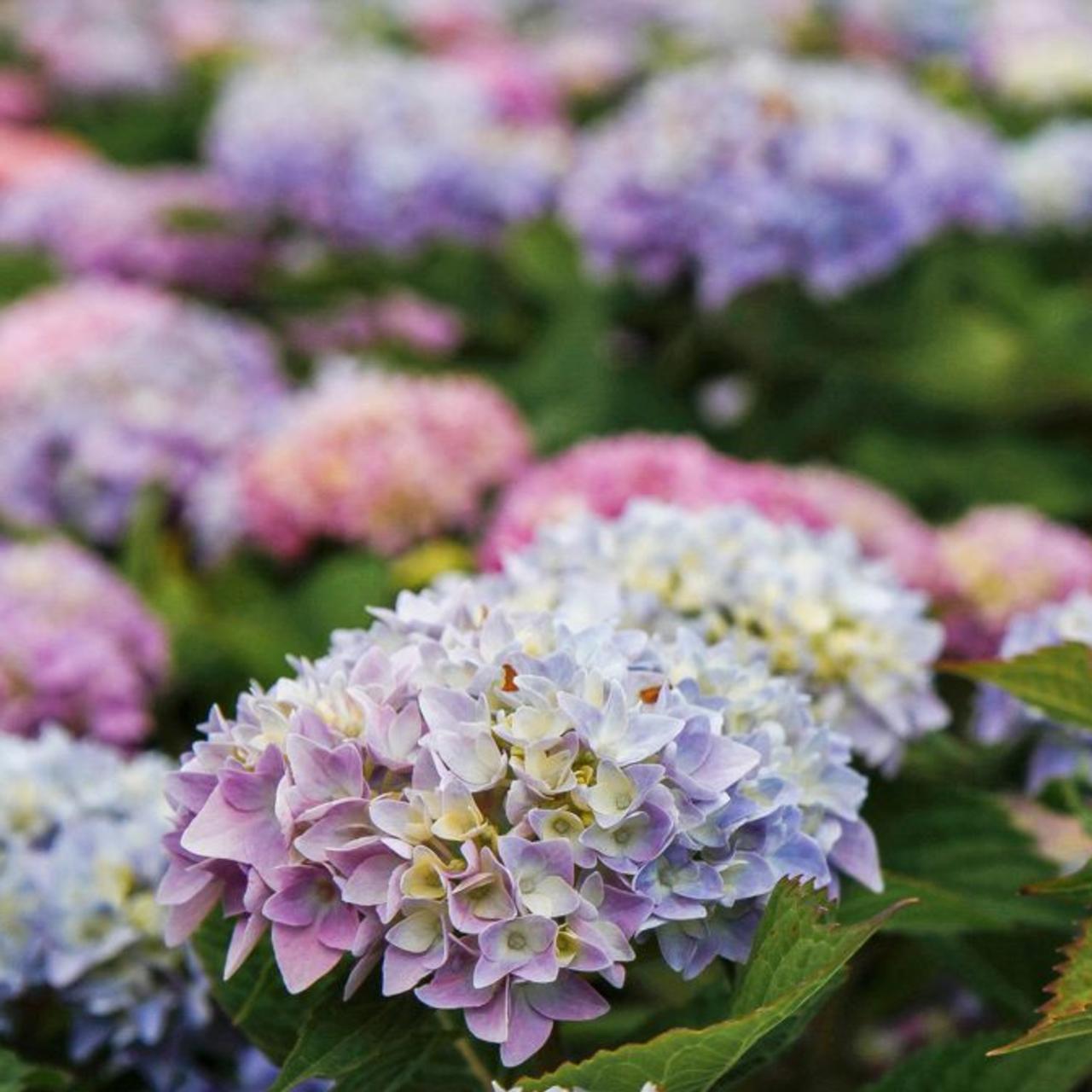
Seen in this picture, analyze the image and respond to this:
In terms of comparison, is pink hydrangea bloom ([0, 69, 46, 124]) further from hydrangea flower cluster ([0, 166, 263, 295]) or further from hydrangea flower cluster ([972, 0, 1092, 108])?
hydrangea flower cluster ([972, 0, 1092, 108])

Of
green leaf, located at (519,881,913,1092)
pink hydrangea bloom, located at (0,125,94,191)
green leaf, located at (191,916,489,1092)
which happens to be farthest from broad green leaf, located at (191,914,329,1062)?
pink hydrangea bloom, located at (0,125,94,191)

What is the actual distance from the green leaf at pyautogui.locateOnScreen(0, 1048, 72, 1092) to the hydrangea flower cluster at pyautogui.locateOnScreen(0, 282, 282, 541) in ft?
2.90

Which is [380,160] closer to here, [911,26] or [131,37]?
[131,37]

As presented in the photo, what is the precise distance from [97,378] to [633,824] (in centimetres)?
118

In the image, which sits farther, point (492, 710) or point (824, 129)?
point (824, 129)

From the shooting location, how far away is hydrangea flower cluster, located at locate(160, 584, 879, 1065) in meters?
0.65

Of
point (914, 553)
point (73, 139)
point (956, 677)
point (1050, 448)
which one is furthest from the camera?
point (73, 139)

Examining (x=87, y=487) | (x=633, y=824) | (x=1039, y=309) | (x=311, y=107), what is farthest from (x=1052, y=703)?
(x=311, y=107)

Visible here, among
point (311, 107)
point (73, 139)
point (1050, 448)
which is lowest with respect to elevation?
point (73, 139)

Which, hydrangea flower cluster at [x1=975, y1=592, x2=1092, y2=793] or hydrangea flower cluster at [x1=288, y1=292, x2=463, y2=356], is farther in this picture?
hydrangea flower cluster at [x1=288, y1=292, x2=463, y2=356]

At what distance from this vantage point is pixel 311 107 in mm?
2111

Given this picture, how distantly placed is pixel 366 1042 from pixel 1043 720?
46cm

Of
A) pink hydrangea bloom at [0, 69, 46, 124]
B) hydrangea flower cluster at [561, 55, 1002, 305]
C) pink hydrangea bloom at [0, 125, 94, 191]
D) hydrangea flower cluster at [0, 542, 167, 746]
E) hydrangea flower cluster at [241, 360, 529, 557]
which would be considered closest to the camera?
hydrangea flower cluster at [0, 542, 167, 746]

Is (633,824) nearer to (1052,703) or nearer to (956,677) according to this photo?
(1052,703)
